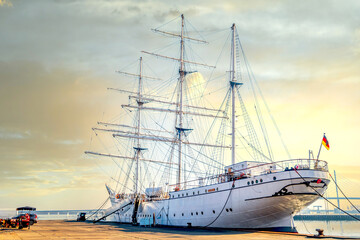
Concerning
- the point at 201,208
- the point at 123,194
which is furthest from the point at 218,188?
the point at 123,194

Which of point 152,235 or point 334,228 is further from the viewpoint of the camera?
point 334,228

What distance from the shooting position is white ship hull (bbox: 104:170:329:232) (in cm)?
2370

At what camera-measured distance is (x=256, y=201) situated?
25141 millimetres

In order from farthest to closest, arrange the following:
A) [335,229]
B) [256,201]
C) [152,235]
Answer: [335,229], [256,201], [152,235]

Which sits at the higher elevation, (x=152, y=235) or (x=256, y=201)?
(x=256, y=201)

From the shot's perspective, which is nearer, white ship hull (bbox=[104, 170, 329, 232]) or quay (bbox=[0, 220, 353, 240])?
quay (bbox=[0, 220, 353, 240])

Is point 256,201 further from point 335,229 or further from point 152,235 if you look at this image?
point 335,229

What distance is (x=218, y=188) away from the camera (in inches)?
1152

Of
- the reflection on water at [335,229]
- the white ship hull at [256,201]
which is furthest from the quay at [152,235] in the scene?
the reflection on water at [335,229]

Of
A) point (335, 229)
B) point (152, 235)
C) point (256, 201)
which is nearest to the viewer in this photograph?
point (152, 235)

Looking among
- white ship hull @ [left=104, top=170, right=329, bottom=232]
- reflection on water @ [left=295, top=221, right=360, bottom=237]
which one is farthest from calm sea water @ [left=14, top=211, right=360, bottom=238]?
white ship hull @ [left=104, top=170, right=329, bottom=232]

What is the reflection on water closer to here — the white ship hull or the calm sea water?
the calm sea water

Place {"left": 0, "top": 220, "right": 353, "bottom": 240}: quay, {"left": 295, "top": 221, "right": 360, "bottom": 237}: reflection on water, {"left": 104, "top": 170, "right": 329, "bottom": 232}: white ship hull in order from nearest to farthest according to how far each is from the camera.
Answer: {"left": 0, "top": 220, "right": 353, "bottom": 240}: quay
{"left": 104, "top": 170, "right": 329, "bottom": 232}: white ship hull
{"left": 295, "top": 221, "right": 360, "bottom": 237}: reflection on water

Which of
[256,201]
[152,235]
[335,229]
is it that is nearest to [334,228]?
[335,229]
